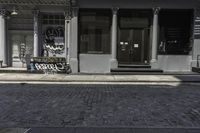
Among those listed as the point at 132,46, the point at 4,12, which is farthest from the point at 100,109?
the point at 4,12

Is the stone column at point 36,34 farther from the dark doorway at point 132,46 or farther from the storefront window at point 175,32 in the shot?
the storefront window at point 175,32

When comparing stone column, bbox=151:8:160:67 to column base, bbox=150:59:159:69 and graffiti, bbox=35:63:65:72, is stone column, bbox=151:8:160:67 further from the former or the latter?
graffiti, bbox=35:63:65:72

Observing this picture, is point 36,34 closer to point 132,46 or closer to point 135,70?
point 132,46

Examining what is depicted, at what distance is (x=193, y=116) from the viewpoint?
8719mm

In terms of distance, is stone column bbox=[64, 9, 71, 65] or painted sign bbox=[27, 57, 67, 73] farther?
stone column bbox=[64, 9, 71, 65]

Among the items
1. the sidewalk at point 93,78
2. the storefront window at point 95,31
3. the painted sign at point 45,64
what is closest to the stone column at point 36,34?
the painted sign at point 45,64

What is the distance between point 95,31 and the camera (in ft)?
70.9

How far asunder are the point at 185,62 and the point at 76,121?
595 inches

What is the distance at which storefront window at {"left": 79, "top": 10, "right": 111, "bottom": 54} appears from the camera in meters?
21.5

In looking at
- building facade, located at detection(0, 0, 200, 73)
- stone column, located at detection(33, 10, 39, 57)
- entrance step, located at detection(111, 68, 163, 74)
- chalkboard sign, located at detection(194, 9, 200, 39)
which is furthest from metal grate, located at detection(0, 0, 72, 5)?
chalkboard sign, located at detection(194, 9, 200, 39)

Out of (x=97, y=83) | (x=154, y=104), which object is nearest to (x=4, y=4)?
(x=97, y=83)

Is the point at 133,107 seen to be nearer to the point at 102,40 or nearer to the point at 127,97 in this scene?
the point at 127,97

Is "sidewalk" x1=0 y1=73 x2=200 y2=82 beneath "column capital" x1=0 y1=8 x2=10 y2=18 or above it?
beneath

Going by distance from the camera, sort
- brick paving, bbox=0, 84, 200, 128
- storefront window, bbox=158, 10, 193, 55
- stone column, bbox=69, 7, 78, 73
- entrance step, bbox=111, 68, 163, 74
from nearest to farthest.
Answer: brick paving, bbox=0, 84, 200, 128 < entrance step, bbox=111, 68, 163, 74 < stone column, bbox=69, 7, 78, 73 < storefront window, bbox=158, 10, 193, 55
